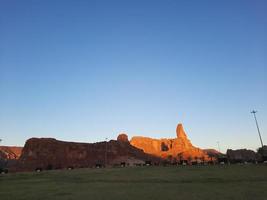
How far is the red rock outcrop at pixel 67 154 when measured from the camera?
15000 cm

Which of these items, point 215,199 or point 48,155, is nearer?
point 215,199

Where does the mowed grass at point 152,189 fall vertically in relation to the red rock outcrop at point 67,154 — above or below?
below

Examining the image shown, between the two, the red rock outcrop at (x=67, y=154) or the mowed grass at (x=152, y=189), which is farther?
the red rock outcrop at (x=67, y=154)

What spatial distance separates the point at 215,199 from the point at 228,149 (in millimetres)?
155398

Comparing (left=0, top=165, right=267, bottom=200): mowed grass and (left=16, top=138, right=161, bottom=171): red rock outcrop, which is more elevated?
(left=16, top=138, right=161, bottom=171): red rock outcrop

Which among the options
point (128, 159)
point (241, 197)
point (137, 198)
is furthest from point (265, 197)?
point (128, 159)

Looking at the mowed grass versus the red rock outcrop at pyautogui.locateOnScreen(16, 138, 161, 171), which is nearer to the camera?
the mowed grass

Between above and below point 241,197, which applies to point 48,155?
above

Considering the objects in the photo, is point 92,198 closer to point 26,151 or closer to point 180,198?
point 180,198

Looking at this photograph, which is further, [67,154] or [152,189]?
[67,154]

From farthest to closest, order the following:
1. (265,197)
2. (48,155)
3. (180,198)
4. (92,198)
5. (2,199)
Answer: (48,155), (2,199), (92,198), (180,198), (265,197)

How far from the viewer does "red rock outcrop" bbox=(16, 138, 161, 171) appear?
492 ft

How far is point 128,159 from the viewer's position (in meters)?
160

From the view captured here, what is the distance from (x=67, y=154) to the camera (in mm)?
157250
